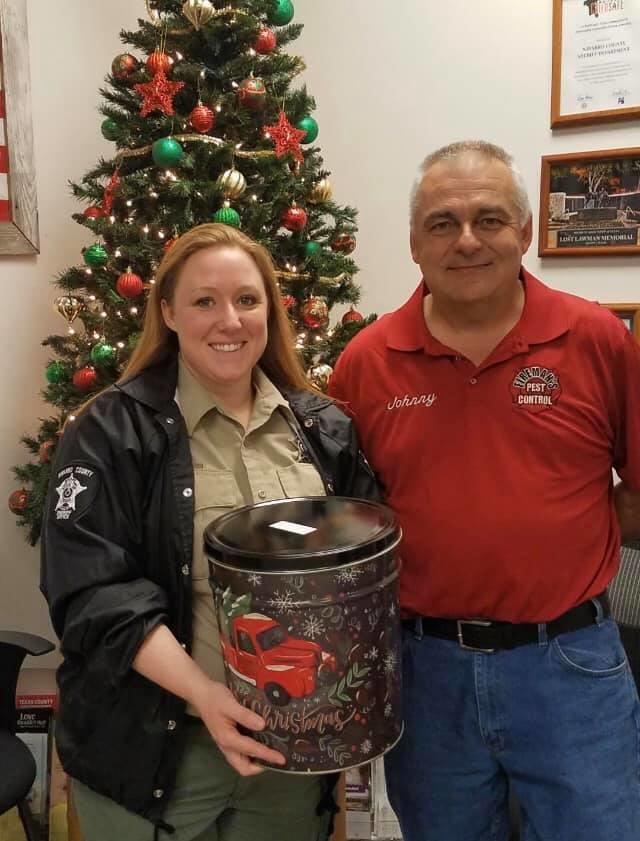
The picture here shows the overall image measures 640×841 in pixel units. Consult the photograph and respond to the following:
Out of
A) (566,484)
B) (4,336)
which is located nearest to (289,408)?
(566,484)

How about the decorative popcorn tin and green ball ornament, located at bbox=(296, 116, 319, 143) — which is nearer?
the decorative popcorn tin

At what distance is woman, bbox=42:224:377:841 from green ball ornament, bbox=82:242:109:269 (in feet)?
2.22

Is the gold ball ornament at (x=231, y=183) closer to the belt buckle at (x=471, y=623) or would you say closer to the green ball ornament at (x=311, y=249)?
the green ball ornament at (x=311, y=249)

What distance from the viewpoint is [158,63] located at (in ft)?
5.77

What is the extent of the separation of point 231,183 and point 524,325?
0.88 metres

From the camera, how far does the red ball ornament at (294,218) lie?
72.9 inches

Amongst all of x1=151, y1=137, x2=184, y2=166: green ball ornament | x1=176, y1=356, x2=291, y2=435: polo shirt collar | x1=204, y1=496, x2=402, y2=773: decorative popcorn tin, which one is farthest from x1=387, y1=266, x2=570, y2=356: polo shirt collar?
x1=151, y1=137, x2=184, y2=166: green ball ornament

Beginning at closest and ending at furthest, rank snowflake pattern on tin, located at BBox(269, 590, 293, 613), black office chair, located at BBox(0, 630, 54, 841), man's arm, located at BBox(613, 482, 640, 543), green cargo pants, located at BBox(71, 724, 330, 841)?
snowflake pattern on tin, located at BBox(269, 590, 293, 613) < green cargo pants, located at BBox(71, 724, 330, 841) < man's arm, located at BBox(613, 482, 640, 543) < black office chair, located at BBox(0, 630, 54, 841)

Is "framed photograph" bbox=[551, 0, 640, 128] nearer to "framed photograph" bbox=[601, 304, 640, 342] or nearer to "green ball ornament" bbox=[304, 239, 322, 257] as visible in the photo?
"framed photograph" bbox=[601, 304, 640, 342]

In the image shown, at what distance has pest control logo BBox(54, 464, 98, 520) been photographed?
993mm

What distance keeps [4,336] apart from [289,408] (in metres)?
1.52

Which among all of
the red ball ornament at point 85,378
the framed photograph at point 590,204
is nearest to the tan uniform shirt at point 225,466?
the red ball ornament at point 85,378

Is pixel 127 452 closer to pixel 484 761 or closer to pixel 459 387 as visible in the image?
pixel 459 387

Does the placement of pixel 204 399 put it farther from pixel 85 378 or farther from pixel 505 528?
pixel 85 378
